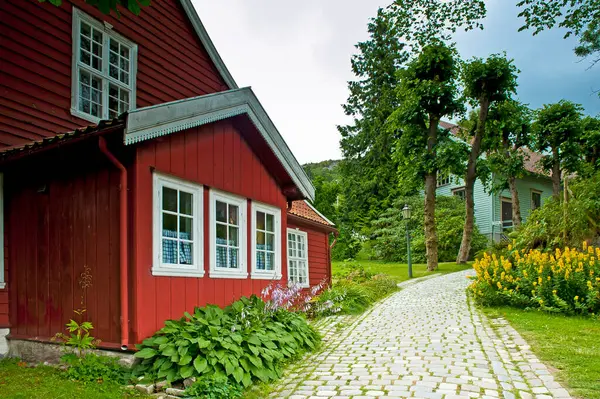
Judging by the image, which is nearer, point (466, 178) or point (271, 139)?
point (271, 139)

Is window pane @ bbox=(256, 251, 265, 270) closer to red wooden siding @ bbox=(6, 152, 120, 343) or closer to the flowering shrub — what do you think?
red wooden siding @ bbox=(6, 152, 120, 343)

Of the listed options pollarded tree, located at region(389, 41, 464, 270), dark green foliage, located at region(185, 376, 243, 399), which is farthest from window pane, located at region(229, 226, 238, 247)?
pollarded tree, located at region(389, 41, 464, 270)

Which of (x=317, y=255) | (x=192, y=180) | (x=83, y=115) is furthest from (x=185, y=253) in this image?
(x=317, y=255)

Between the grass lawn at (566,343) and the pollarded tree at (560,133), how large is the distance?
1176 centimetres

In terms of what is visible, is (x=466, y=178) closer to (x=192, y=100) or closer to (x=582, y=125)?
(x=582, y=125)

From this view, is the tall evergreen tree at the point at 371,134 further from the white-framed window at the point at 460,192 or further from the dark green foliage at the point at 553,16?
the dark green foliage at the point at 553,16

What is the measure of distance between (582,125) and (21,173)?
21201 millimetres

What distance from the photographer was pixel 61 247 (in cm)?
619

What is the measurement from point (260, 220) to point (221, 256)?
1436 millimetres

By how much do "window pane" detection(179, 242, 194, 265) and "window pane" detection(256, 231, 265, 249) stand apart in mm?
1927

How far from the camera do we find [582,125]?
65.8 ft

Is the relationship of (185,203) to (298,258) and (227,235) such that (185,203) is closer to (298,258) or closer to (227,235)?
(227,235)

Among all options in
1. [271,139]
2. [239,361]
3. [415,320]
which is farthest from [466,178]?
[239,361]

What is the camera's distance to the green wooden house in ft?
94.3
